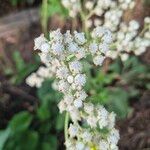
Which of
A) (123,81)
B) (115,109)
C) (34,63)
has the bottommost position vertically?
(115,109)

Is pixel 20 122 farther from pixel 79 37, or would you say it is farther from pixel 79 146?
pixel 79 37

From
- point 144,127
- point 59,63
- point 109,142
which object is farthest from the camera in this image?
point 144,127

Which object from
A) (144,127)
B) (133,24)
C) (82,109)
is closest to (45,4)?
(133,24)

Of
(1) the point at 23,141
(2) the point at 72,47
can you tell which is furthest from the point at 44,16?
(2) the point at 72,47

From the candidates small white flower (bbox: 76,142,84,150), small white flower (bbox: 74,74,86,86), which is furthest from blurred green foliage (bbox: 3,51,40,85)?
small white flower (bbox: 74,74,86,86)

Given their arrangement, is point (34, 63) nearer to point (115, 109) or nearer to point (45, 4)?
point (45, 4)

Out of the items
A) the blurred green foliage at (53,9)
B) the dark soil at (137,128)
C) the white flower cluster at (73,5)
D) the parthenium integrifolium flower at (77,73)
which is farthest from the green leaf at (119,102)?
the parthenium integrifolium flower at (77,73)

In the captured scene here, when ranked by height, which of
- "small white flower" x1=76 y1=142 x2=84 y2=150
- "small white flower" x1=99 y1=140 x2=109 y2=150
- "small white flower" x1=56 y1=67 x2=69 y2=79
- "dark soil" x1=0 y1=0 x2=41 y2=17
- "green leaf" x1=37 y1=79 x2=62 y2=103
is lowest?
"small white flower" x1=99 y1=140 x2=109 y2=150

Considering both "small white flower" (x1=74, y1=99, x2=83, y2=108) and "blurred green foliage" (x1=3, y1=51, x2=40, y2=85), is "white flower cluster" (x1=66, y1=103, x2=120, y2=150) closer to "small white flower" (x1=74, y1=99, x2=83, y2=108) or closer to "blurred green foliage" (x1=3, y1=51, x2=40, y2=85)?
"small white flower" (x1=74, y1=99, x2=83, y2=108)
